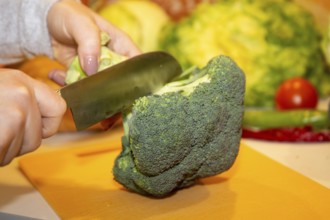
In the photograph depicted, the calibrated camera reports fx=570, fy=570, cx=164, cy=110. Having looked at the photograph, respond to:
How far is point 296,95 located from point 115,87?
30.4 inches

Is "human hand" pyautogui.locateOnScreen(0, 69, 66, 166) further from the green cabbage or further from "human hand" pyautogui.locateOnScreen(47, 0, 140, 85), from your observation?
the green cabbage

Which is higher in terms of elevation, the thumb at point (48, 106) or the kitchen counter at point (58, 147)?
the thumb at point (48, 106)

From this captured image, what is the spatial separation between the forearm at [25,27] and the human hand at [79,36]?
3 cm

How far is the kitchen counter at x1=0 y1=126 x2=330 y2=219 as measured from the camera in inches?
40.5

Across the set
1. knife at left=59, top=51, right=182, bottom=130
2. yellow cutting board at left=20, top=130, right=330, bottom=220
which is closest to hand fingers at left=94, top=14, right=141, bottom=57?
knife at left=59, top=51, right=182, bottom=130

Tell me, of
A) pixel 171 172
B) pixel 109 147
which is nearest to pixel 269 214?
pixel 171 172

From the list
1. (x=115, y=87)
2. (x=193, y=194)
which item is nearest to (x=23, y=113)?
(x=115, y=87)

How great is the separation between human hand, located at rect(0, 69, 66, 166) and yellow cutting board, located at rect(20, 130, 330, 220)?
0.20 meters

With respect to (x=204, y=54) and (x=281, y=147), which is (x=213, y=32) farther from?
(x=281, y=147)

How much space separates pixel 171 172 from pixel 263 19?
864 millimetres

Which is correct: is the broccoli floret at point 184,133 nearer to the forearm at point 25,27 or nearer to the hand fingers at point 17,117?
the hand fingers at point 17,117

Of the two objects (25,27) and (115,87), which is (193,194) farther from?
(25,27)

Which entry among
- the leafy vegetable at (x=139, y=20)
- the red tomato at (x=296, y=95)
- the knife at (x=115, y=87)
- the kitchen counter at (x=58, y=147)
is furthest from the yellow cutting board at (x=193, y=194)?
the leafy vegetable at (x=139, y=20)

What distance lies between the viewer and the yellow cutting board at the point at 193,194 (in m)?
0.97
